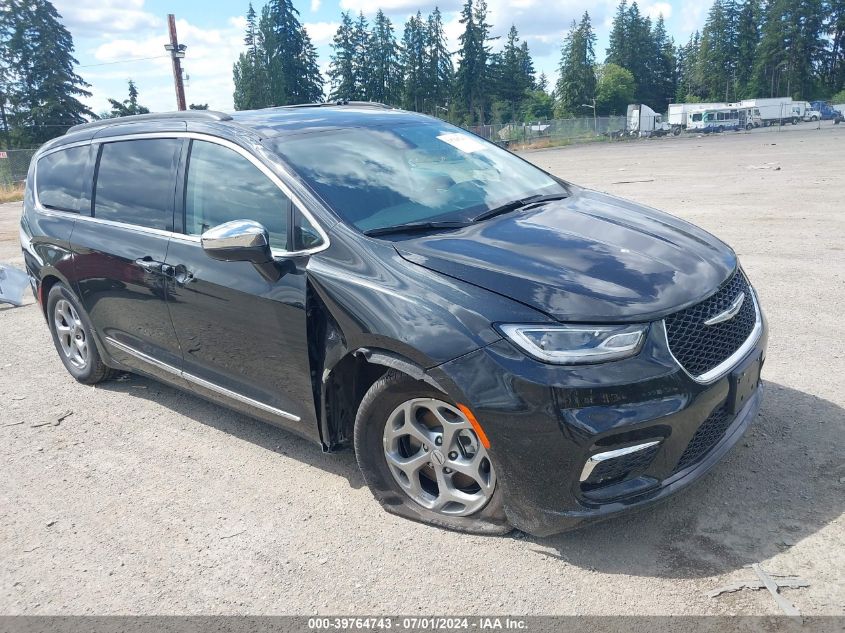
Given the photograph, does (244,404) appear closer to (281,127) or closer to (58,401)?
(281,127)

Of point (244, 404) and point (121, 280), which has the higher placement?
point (121, 280)

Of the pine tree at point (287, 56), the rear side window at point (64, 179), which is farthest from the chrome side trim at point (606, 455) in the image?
the pine tree at point (287, 56)

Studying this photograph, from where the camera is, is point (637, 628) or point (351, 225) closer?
point (637, 628)

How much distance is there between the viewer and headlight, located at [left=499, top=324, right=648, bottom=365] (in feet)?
8.80

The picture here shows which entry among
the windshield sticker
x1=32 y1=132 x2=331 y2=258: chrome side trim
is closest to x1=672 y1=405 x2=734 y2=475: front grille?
x1=32 y1=132 x2=331 y2=258: chrome side trim

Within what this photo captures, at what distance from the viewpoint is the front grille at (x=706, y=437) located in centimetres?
288

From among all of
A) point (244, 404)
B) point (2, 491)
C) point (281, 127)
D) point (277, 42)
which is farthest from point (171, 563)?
point (277, 42)

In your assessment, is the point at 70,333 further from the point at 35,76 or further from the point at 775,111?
the point at 775,111

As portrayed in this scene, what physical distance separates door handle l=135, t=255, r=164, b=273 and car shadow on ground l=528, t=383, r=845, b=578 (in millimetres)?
2569

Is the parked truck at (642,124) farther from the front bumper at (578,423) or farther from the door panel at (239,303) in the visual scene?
the front bumper at (578,423)

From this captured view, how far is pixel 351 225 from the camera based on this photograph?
10.9 feet

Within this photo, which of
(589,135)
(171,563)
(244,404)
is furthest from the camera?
(589,135)

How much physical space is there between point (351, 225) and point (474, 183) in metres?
0.99

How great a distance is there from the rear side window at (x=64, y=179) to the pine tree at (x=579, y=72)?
3991 inches
